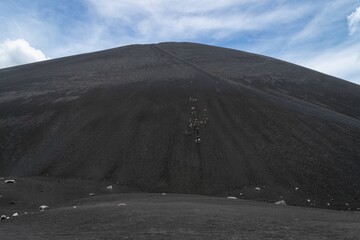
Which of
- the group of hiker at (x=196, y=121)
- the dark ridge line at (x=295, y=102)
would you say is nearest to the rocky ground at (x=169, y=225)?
the group of hiker at (x=196, y=121)

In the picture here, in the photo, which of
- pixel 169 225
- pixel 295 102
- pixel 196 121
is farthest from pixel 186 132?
pixel 169 225

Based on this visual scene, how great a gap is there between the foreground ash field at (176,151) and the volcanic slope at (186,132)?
76 mm

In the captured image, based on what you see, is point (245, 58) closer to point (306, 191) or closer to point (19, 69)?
point (19, 69)

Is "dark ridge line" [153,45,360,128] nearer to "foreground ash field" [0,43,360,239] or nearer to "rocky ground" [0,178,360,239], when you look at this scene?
"foreground ash field" [0,43,360,239]

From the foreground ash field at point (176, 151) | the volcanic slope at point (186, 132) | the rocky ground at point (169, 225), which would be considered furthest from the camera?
the volcanic slope at point (186, 132)

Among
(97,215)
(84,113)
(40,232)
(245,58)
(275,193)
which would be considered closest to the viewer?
(40,232)

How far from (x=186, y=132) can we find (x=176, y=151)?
1967 millimetres

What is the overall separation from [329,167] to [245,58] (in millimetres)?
26793

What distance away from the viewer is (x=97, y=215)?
28.3ft

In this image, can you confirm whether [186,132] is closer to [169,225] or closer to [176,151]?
[176,151]

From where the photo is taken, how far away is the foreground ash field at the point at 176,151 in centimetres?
918

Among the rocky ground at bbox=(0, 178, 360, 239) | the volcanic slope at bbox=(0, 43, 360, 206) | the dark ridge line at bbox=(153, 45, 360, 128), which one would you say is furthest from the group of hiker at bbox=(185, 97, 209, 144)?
the rocky ground at bbox=(0, 178, 360, 239)

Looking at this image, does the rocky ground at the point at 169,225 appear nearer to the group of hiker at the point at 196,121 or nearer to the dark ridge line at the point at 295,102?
the group of hiker at the point at 196,121

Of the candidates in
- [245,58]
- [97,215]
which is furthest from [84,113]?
[245,58]
